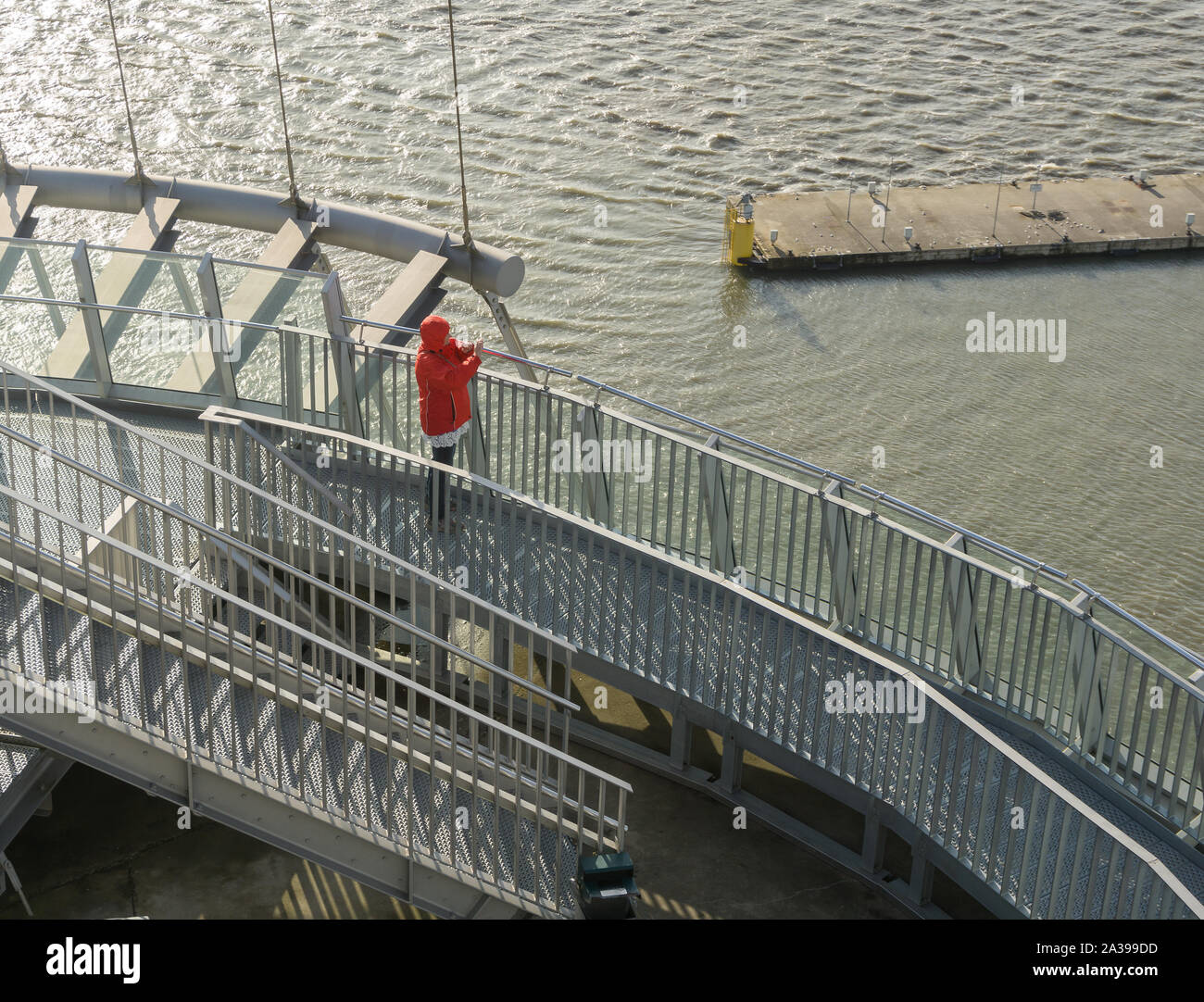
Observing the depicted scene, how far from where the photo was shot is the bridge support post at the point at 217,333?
11.0 metres

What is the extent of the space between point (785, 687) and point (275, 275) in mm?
5167

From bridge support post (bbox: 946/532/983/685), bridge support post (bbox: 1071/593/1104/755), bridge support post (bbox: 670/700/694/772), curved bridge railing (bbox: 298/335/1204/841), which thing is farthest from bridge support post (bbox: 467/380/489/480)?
bridge support post (bbox: 1071/593/1104/755)

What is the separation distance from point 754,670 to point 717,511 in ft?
4.34

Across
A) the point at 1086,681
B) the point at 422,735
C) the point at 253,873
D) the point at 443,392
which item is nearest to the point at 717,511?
the point at 443,392

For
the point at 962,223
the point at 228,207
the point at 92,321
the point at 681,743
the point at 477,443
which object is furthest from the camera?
the point at 962,223

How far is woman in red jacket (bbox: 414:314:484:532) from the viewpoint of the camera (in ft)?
31.5

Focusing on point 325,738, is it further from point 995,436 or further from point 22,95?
point 22,95

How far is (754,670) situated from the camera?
9.29 metres

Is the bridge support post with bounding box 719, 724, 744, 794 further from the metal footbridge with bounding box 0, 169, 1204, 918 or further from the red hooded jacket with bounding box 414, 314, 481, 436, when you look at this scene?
the red hooded jacket with bounding box 414, 314, 481, 436

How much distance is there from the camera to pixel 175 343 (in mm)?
11203

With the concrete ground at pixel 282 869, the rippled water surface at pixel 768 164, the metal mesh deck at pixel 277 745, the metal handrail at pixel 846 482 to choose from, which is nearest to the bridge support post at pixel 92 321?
the metal handrail at pixel 846 482

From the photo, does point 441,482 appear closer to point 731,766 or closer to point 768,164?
point 731,766

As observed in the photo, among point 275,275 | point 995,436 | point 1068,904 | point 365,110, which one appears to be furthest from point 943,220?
point 1068,904

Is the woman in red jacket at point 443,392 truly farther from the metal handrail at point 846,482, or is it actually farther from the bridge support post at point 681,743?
the bridge support post at point 681,743
